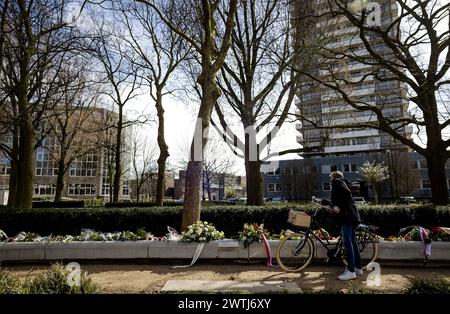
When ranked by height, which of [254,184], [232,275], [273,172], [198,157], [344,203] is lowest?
[232,275]

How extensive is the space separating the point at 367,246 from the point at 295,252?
1.70 m

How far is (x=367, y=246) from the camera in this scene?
22.3 ft

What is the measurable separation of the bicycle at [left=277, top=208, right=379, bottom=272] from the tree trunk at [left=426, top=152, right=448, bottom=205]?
7.37m

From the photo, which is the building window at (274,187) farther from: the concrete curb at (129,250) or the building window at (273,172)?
the concrete curb at (129,250)

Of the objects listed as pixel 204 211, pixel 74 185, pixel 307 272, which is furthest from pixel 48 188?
pixel 307 272

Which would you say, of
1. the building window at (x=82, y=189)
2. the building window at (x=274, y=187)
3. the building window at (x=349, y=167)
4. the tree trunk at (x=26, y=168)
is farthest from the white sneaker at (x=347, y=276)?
the building window at (x=82, y=189)

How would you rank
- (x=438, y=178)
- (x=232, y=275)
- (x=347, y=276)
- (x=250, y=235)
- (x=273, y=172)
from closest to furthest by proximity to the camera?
1. (x=347, y=276)
2. (x=232, y=275)
3. (x=250, y=235)
4. (x=438, y=178)
5. (x=273, y=172)

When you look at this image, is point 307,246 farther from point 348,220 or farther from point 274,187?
point 274,187

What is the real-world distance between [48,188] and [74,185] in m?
5.00

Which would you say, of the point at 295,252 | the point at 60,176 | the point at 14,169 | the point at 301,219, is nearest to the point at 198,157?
the point at 301,219

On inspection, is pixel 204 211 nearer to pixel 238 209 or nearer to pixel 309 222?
pixel 238 209

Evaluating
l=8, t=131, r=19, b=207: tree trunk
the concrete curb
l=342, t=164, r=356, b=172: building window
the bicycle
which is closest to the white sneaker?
the bicycle

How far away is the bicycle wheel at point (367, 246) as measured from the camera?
21.9 ft

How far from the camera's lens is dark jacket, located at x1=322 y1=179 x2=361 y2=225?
585 centimetres
